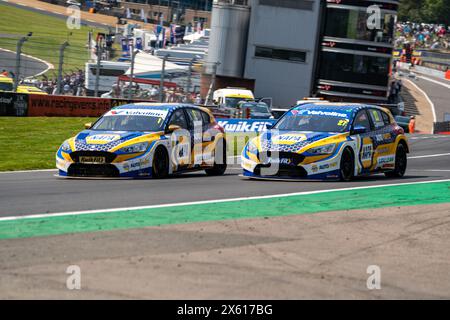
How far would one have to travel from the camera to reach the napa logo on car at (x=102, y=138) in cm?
1603

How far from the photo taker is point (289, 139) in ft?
53.0

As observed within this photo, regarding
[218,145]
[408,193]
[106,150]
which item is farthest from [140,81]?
[408,193]

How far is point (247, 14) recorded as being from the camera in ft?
201

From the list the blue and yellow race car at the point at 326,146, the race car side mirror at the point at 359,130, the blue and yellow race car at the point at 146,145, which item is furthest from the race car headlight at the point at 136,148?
the race car side mirror at the point at 359,130

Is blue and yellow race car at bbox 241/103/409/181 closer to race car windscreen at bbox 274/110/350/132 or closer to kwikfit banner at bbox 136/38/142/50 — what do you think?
race car windscreen at bbox 274/110/350/132

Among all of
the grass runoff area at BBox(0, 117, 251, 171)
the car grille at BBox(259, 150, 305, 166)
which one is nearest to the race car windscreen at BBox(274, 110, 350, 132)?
the car grille at BBox(259, 150, 305, 166)

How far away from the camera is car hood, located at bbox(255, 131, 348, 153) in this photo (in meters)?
16.0

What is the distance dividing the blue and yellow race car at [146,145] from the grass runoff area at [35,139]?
2.53 m

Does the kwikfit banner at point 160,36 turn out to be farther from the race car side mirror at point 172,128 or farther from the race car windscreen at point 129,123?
the race car side mirror at point 172,128

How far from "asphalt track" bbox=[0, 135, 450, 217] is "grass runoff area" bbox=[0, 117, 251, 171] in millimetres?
1746

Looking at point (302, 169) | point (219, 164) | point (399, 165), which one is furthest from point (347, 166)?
point (219, 164)

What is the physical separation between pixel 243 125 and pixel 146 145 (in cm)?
1178
